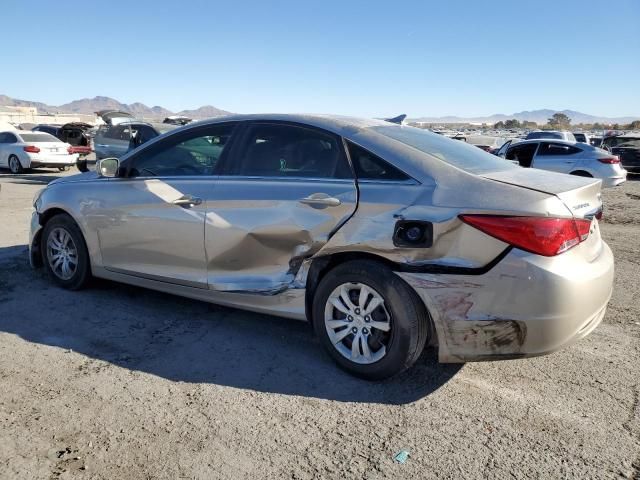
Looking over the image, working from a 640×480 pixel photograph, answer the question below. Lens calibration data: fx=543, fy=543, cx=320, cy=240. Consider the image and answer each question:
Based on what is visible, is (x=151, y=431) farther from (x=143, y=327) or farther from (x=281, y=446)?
(x=143, y=327)

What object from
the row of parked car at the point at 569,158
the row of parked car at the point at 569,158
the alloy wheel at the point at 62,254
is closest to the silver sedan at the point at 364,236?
the alloy wheel at the point at 62,254

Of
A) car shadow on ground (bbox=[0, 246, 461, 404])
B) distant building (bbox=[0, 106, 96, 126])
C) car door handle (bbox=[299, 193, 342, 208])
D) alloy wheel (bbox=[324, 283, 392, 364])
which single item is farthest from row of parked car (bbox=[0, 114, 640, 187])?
distant building (bbox=[0, 106, 96, 126])

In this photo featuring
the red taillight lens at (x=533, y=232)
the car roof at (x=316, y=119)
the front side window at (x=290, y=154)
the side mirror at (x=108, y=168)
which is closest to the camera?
the red taillight lens at (x=533, y=232)

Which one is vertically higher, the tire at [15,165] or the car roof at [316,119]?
the car roof at [316,119]

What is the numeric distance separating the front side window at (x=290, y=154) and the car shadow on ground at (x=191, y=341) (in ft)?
4.08

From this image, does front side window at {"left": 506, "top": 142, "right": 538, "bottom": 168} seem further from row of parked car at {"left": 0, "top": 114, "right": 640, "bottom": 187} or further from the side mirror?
the side mirror

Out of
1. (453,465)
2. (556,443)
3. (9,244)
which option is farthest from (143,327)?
(9,244)

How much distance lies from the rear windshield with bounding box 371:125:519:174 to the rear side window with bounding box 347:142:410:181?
28cm

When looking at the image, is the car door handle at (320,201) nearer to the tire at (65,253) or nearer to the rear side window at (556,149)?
the tire at (65,253)

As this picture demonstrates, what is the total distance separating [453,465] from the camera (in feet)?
8.57

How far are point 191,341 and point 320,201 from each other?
1462mm

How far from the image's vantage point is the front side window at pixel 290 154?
3.70 metres

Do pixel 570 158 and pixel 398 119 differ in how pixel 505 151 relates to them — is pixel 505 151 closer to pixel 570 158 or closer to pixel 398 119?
pixel 570 158

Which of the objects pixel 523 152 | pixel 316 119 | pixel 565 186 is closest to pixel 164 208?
pixel 316 119
